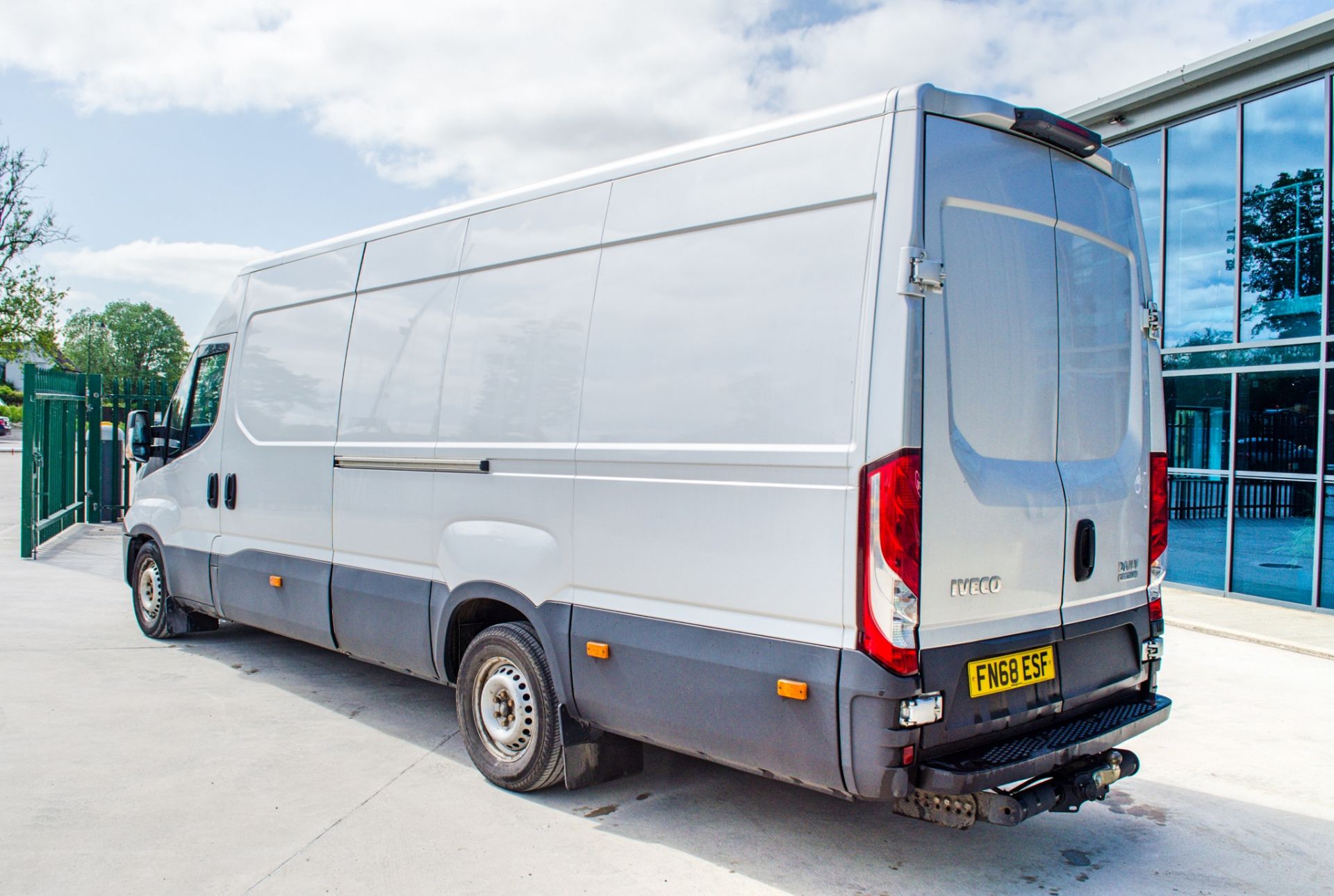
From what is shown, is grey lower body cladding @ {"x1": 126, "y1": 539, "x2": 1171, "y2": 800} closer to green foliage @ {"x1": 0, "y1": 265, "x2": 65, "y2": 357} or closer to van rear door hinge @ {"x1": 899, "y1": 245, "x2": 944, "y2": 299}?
van rear door hinge @ {"x1": 899, "y1": 245, "x2": 944, "y2": 299}

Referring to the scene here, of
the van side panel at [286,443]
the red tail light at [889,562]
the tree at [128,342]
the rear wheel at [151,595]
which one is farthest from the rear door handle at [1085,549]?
the tree at [128,342]

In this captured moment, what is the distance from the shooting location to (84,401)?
45.3 feet

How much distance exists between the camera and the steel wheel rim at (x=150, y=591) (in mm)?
7406

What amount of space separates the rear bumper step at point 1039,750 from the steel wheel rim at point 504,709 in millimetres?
1808

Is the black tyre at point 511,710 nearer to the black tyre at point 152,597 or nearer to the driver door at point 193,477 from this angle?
the driver door at point 193,477

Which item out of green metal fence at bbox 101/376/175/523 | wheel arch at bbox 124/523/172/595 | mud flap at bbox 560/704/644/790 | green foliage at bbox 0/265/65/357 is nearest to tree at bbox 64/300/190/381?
green foliage at bbox 0/265/65/357

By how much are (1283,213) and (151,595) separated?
37.1 feet

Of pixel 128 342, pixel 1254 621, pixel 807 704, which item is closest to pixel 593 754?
pixel 807 704

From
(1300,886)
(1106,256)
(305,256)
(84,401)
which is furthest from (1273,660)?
(84,401)

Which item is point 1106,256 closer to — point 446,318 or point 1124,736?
point 1124,736

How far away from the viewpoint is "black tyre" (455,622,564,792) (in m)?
4.25

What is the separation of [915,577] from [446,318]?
8.99 feet

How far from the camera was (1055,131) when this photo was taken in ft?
12.2

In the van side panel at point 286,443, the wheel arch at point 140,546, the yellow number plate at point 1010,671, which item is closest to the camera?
the yellow number plate at point 1010,671
